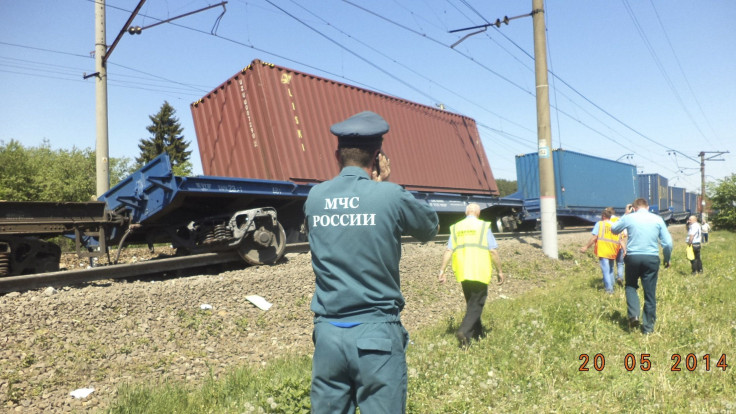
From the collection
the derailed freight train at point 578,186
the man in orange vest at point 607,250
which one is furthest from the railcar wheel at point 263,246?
the derailed freight train at point 578,186

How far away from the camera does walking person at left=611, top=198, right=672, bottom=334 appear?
6223 mm

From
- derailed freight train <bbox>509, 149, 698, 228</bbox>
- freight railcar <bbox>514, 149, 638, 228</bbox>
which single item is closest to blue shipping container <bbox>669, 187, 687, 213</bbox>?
derailed freight train <bbox>509, 149, 698, 228</bbox>

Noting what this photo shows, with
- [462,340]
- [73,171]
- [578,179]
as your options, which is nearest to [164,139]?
[73,171]

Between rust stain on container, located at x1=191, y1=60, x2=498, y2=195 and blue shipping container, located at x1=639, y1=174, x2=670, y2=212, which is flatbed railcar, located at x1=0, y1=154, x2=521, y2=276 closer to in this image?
rust stain on container, located at x1=191, y1=60, x2=498, y2=195

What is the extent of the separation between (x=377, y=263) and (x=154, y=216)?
25.2ft

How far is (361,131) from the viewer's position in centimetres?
221

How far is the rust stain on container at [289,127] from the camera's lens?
34.7 feet

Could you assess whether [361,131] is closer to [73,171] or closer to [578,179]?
[578,179]

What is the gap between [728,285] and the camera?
9609mm

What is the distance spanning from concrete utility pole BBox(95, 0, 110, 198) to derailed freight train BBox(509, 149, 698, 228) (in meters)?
14.4

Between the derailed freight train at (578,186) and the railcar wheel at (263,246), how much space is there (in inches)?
504

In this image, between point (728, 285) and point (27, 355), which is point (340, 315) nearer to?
point (27, 355)

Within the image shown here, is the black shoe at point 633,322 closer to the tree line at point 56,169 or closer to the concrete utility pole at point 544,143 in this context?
the concrete utility pole at point 544,143
